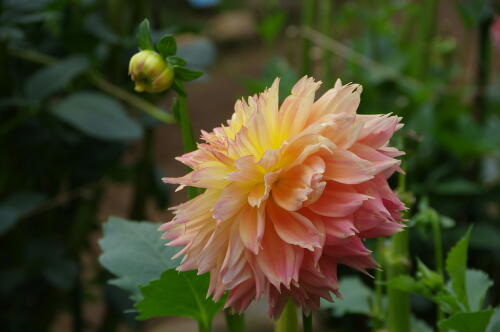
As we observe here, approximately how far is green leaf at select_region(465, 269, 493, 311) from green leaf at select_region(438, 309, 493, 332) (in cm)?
7

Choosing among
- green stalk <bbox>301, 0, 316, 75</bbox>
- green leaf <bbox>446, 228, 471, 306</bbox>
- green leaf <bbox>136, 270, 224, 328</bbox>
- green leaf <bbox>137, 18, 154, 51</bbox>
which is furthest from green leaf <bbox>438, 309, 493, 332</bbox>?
green stalk <bbox>301, 0, 316, 75</bbox>

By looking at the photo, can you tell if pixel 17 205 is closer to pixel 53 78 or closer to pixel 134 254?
pixel 53 78

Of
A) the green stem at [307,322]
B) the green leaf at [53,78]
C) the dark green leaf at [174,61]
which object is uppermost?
the green leaf at [53,78]

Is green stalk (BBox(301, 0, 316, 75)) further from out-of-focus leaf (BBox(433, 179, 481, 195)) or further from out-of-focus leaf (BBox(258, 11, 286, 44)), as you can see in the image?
out-of-focus leaf (BBox(433, 179, 481, 195))

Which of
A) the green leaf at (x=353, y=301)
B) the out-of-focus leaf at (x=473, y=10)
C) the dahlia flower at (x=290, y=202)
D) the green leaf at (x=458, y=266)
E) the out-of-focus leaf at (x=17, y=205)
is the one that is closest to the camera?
the dahlia flower at (x=290, y=202)

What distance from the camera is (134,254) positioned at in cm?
48

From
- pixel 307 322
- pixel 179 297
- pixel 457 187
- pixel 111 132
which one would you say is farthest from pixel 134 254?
pixel 457 187

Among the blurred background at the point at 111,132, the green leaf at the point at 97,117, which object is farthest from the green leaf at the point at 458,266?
the green leaf at the point at 97,117

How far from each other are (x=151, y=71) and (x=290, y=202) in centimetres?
11

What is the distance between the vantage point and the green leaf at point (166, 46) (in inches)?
14.9

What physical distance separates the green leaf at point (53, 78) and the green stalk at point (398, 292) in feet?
1.92

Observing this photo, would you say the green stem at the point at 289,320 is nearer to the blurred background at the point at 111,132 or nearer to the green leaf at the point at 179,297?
the green leaf at the point at 179,297

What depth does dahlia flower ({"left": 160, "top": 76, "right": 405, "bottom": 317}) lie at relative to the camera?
320 mm

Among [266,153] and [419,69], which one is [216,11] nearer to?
[419,69]
